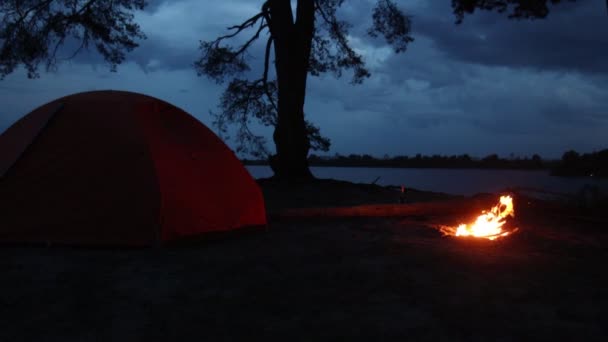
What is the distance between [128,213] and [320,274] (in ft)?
9.54

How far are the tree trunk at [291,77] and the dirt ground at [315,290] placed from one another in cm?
821

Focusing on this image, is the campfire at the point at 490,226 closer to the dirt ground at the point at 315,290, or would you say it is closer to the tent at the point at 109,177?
the dirt ground at the point at 315,290

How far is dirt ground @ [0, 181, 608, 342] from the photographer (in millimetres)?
3402

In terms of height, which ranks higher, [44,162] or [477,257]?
[44,162]

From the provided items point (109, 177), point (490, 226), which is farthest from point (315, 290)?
point (490, 226)

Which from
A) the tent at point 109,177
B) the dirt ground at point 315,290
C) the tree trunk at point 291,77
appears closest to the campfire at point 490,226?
the dirt ground at point 315,290

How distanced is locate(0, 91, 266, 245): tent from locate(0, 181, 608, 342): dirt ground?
1.00 feet

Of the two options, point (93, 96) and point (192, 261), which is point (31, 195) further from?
point (192, 261)

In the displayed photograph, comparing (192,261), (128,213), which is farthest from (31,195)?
(192,261)

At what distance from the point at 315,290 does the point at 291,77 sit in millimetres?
11558

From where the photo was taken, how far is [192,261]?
5531 millimetres

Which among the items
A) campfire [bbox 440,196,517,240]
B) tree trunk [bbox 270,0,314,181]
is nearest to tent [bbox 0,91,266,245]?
campfire [bbox 440,196,517,240]

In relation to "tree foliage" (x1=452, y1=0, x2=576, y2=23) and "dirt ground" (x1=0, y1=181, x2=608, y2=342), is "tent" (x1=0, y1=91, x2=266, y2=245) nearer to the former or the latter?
"dirt ground" (x1=0, y1=181, x2=608, y2=342)

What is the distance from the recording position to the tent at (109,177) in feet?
20.3
